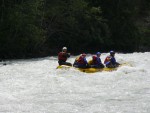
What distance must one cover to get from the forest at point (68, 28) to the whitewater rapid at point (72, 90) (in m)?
5.28

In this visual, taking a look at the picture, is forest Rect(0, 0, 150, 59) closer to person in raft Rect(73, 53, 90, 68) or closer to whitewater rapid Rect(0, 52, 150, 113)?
whitewater rapid Rect(0, 52, 150, 113)

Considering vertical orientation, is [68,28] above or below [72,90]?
above

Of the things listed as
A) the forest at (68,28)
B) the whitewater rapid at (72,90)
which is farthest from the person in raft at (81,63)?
the forest at (68,28)

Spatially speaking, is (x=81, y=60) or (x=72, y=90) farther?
(x=81, y=60)

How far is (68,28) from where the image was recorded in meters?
29.4

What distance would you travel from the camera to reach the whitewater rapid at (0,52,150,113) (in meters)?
12.5

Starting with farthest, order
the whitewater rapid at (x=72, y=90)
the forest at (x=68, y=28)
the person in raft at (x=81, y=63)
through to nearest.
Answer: the forest at (x=68, y=28) → the person in raft at (x=81, y=63) → the whitewater rapid at (x=72, y=90)

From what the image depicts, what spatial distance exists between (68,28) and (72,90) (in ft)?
49.2

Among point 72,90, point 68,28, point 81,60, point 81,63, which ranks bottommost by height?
point 72,90

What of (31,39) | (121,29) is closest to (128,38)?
(121,29)

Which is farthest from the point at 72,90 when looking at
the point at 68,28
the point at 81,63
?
the point at 68,28

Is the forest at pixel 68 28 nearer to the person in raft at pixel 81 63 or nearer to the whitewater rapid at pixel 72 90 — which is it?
the whitewater rapid at pixel 72 90

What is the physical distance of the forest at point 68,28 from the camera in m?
24.9

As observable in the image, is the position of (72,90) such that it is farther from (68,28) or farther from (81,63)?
(68,28)
